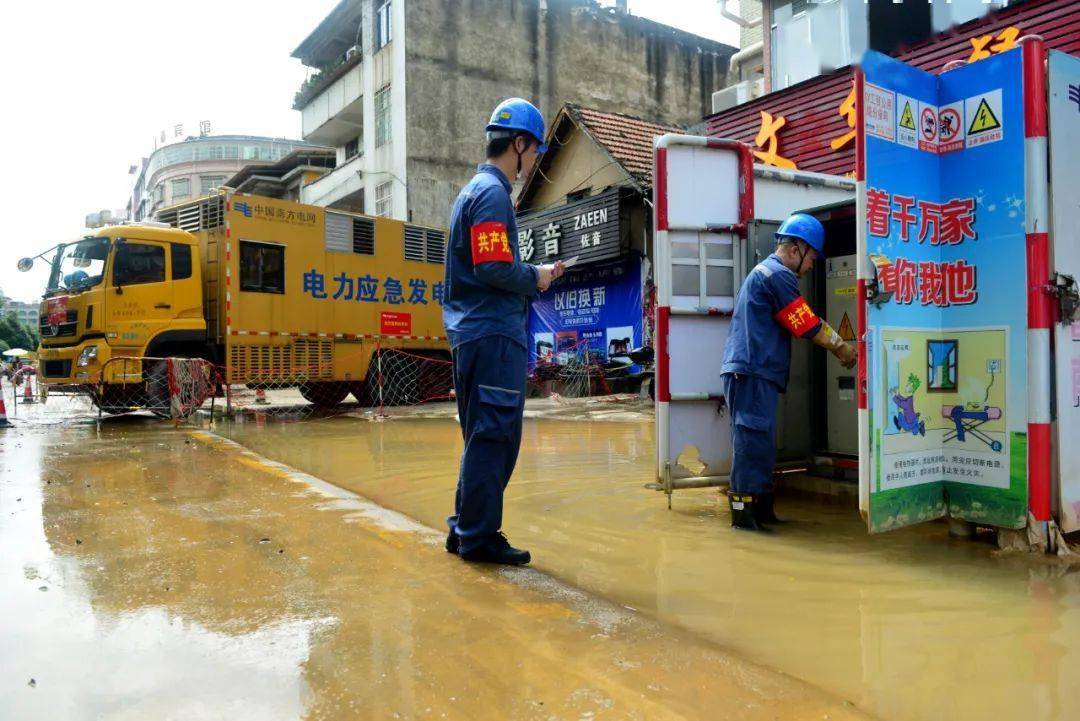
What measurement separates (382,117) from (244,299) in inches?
494

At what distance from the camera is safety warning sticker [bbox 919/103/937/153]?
350 cm

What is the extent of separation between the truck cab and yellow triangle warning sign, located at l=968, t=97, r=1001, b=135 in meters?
9.93

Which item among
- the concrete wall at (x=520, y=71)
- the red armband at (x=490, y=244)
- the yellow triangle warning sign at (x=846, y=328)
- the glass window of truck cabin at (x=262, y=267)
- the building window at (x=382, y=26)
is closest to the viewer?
the red armband at (x=490, y=244)

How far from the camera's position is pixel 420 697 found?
76.9 inches

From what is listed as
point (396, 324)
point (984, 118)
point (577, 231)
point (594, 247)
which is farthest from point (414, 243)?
point (984, 118)

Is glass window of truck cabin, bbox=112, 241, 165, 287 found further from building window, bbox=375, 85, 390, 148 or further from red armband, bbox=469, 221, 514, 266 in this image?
building window, bbox=375, 85, 390, 148

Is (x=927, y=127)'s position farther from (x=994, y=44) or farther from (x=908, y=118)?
(x=994, y=44)

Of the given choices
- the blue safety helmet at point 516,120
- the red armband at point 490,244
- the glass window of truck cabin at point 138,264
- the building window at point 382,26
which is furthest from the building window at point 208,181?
the red armband at point 490,244

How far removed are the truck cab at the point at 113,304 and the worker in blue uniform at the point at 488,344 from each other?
8.43 metres

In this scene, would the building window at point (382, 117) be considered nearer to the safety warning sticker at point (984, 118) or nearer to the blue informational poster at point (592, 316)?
the blue informational poster at point (592, 316)

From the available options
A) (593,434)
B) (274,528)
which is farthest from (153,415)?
(274,528)

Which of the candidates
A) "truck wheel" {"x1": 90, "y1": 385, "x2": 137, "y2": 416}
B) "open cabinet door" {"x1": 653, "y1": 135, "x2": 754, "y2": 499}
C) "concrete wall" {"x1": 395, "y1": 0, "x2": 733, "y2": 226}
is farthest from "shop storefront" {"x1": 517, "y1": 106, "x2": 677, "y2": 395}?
"open cabinet door" {"x1": 653, "y1": 135, "x2": 754, "y2": 499}

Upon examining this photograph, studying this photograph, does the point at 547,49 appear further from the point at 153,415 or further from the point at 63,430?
the point at 63,430

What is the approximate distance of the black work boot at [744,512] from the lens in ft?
13.1
